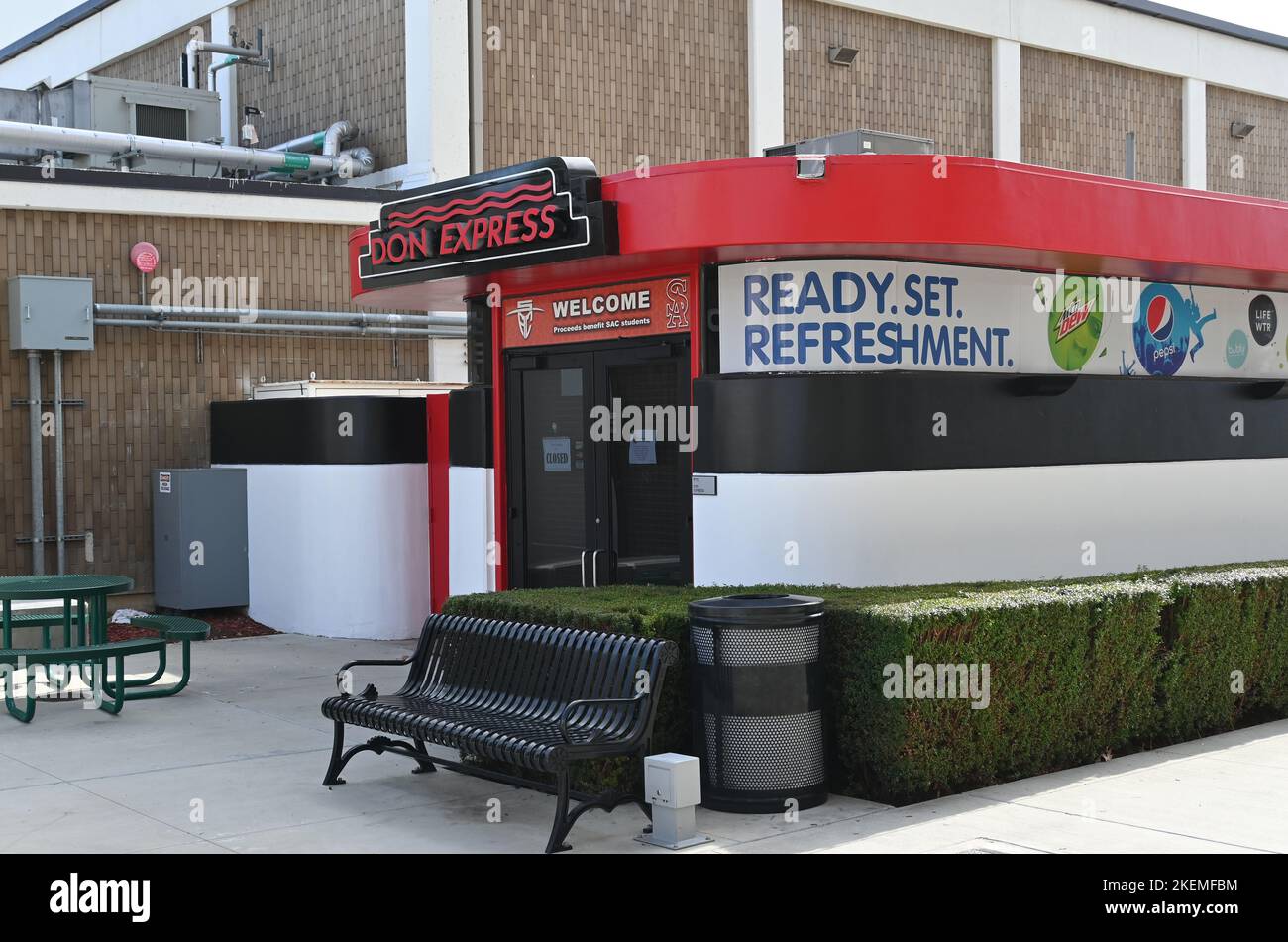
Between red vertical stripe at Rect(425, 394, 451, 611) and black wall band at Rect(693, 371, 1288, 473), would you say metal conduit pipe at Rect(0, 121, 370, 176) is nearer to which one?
red vertical stripe at Rect(425, 394, 451, 611)

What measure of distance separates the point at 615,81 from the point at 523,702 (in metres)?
14.4

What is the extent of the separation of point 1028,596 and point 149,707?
642 centimetres

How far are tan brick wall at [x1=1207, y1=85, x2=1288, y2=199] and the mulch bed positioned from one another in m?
20.4

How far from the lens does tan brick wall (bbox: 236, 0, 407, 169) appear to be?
19.7 meters

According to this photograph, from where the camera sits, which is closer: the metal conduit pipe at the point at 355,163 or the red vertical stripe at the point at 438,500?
the red vertical stripe at the point at 438,500

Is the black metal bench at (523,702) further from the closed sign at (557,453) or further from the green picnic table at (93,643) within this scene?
the closed sign at (557,453)

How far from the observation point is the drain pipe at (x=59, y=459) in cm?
1512

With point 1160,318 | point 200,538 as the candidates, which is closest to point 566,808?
point 1160,318

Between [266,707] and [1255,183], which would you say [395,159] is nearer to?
[266,707]

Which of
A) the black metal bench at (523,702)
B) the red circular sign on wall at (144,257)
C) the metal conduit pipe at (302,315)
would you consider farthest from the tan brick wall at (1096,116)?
the black metal bench at (523,702)

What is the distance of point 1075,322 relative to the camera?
38.8 ft

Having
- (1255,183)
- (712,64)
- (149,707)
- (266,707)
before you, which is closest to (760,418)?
(266,707)

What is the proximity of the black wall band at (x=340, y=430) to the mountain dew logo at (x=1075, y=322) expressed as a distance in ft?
20.3

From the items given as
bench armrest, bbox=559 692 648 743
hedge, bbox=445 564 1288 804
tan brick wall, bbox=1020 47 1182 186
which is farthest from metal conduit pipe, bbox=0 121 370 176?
bench armrest, bbox=559 692 648 743
